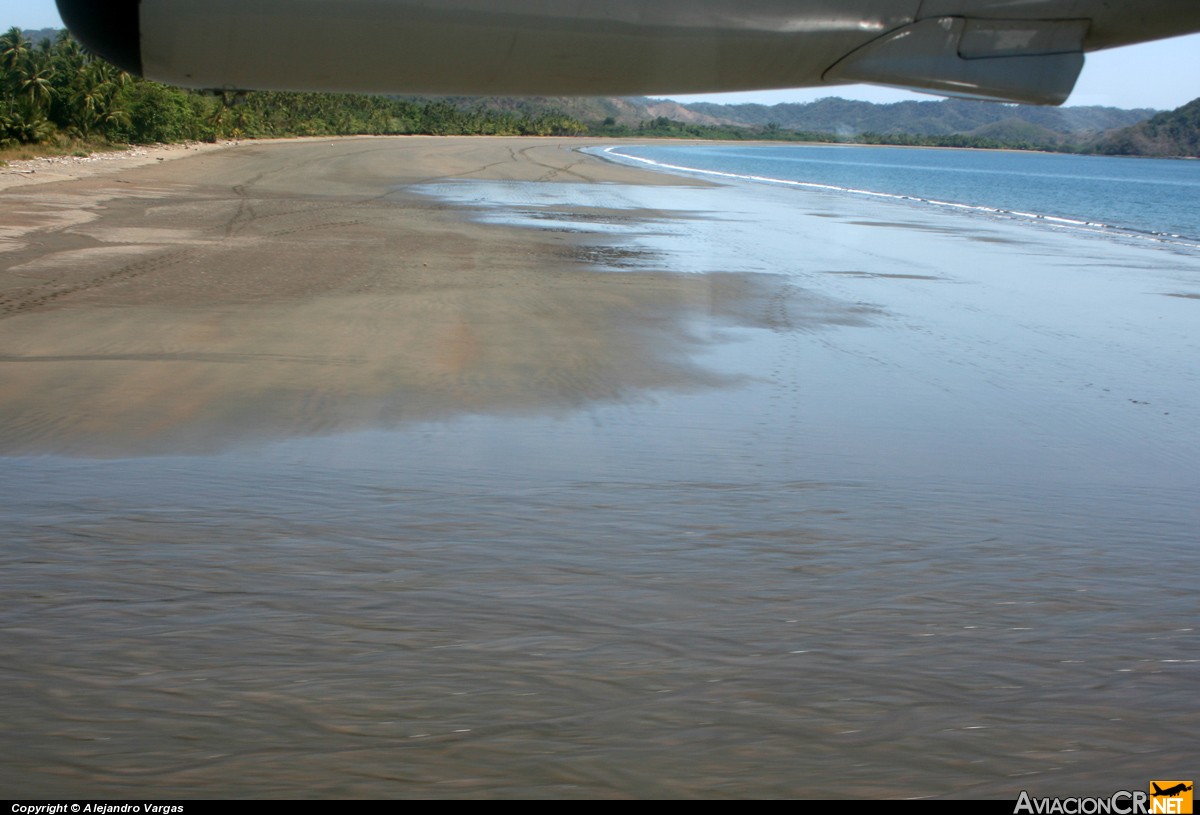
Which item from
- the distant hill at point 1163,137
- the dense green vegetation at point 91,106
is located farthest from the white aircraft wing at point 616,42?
the distant hill at point 1163,137

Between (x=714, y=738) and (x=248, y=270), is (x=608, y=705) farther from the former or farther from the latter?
(x=248, y=270)

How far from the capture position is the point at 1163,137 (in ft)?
257

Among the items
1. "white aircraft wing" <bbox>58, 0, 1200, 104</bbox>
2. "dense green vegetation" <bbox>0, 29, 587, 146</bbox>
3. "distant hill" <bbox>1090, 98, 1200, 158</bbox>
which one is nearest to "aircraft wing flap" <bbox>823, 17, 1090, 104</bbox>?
"white aircraft wing" <bbox>58, 0, 1200, 104</bbox>

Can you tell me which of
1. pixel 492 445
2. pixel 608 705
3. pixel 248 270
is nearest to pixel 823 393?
pixel 492 445

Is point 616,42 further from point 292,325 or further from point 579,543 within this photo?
point 292,325

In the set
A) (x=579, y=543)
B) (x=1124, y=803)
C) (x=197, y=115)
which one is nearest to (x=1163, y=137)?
(x=197, y=115)

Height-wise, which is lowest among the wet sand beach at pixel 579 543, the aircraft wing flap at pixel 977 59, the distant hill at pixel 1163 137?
the wet sand beach at pixel 579 543

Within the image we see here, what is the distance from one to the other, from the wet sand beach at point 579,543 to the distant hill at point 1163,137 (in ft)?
102

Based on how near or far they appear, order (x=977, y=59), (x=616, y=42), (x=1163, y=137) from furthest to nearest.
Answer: (x=1163, y=137) < (x=977, y=59) < (x=616, y=42)

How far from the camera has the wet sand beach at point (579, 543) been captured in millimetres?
4000

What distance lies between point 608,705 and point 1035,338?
33.1ft

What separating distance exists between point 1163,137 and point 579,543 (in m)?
83.7

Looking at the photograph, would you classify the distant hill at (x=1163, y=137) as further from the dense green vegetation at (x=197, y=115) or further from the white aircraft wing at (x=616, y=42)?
the white aircraft wing at (x=616, y=42)

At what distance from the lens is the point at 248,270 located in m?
15.1
